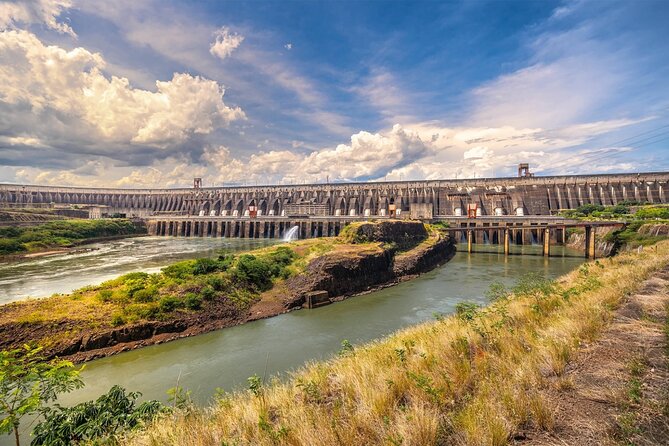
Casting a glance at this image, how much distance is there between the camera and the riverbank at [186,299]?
52.1ft

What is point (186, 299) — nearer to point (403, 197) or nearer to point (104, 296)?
point (104, 296)

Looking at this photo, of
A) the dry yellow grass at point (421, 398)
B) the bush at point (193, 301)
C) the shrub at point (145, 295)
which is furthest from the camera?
the bush at point (193, 301)

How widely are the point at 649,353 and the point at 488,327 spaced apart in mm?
4391

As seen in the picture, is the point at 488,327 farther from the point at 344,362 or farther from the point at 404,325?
the point at 404,325

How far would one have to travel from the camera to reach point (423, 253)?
116 ft

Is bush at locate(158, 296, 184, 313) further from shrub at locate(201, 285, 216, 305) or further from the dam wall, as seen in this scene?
the dam wall

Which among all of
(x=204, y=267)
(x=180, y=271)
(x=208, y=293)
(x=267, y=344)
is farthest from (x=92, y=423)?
(x=204, y=267)

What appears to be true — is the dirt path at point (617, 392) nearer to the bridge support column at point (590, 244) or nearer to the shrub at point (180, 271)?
the shrub at point (180, 271)

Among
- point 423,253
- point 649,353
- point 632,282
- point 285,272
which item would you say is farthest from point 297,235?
point 649,353

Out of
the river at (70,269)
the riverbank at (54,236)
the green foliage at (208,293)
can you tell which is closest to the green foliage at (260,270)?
the green foliage at (208,293)

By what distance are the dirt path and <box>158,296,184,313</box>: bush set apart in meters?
19.6

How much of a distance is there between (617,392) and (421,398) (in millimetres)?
2925

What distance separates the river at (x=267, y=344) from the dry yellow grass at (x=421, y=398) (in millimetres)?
5915

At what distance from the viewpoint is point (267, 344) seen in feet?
54.8
